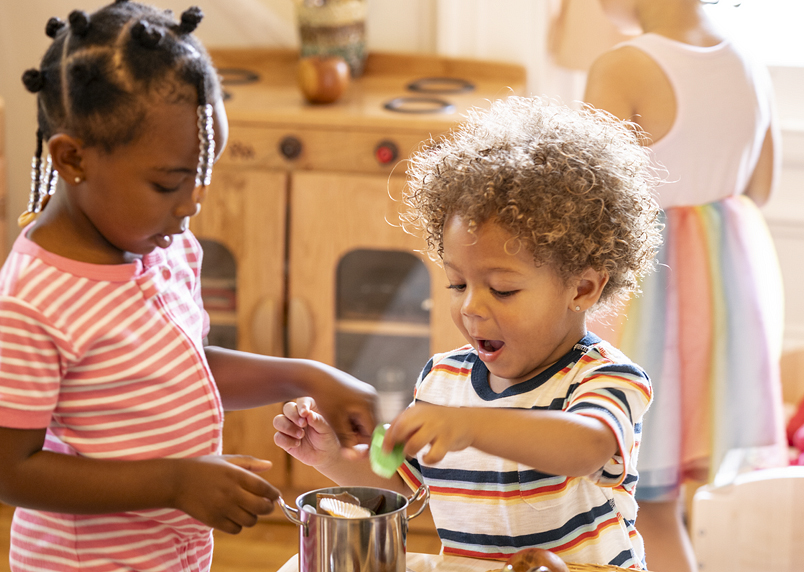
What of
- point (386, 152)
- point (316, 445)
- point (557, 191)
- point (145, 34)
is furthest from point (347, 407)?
point (386, 152)

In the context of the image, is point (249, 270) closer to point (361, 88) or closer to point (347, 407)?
point (361, 88)

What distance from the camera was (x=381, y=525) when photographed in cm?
69

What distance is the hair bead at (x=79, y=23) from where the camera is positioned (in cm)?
77

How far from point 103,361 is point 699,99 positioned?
104cm

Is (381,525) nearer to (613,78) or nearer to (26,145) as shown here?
(613,78)

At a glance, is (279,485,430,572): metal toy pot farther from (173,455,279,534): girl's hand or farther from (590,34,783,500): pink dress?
(590,34,783,500): pink dress

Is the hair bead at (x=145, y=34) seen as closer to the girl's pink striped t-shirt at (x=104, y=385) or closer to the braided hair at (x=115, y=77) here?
the braided hair at (x=115, y=77)

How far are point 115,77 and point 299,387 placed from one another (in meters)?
0.37

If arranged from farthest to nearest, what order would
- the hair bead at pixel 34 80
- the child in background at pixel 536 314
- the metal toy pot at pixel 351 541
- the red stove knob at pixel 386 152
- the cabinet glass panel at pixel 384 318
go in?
the cabinet glass panel at pixel 384 318 → the red stove knob at pixel 386 152 → the child in background at pixel 536 314 → the hair bead at pixel 34 80 → the metal toy pot at pixel 351 541

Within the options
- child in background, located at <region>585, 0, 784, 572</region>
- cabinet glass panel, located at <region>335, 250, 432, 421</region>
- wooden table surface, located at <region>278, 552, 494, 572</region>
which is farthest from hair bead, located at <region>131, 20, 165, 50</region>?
cabinet glass panel, located at <region>335, 250, 432, 421</region>

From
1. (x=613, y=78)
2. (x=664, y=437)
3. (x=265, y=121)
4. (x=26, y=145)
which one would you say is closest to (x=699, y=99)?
(x=613, y=78)

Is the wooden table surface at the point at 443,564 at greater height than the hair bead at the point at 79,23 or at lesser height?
lesser

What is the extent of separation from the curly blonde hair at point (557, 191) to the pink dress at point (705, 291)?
20.3 inches

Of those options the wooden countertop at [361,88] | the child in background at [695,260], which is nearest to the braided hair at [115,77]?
the child in background at [695,260]
